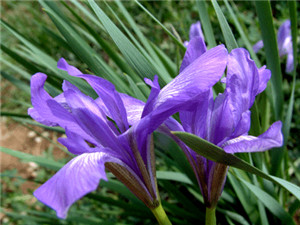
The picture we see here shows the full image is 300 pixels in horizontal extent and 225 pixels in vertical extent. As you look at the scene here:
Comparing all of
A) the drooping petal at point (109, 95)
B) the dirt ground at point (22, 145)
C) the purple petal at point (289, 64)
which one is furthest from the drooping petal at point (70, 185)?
the dirt ground at point (22, 145)

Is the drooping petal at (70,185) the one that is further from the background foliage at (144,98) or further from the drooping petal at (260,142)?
the background foliage at (144,98)

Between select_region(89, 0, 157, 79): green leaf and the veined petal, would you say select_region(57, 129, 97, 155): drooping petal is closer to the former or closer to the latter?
the veined petal

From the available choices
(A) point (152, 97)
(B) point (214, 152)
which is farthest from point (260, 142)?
(A) point (152, 97)

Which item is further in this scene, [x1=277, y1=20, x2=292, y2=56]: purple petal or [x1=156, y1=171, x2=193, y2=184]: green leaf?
[x1=277, y1=20, x2=292, y2=56]: purple petal

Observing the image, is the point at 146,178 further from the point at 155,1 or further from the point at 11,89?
the point at 11,89

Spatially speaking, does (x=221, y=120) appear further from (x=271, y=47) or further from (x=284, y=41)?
(x=284, y=41)

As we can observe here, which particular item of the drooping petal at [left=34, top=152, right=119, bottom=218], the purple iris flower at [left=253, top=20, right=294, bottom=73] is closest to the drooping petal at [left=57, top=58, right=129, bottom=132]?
the drooping petal at [left=34, top=152, right=119, bottom=218]
